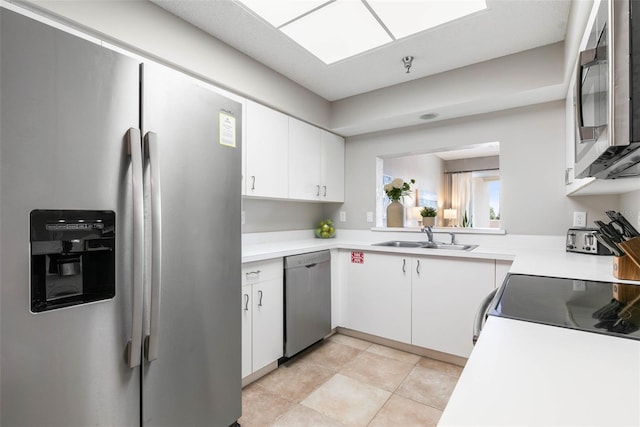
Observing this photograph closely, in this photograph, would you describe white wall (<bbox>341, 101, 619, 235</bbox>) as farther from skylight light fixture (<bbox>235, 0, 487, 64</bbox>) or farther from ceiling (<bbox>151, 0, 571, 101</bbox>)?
skylight light fixture (<bbox>235, 0, 487, 64</bbox>)

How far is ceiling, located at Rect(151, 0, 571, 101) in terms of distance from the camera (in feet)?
5.99

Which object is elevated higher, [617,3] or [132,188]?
[617,3]

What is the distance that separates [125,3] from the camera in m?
1.65

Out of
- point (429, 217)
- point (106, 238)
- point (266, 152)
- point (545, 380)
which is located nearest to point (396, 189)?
point (429, 217)

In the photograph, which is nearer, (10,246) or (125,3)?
(10,246)

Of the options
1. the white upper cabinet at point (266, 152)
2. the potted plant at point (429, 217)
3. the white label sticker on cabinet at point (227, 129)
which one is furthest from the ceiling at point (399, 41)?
the potted plant at point (429, 217)

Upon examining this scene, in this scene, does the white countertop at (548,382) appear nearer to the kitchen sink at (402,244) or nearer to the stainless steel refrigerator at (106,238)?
the stainless steel refrigerator at (106,238)

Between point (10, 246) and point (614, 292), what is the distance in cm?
188

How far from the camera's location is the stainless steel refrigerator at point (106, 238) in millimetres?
909

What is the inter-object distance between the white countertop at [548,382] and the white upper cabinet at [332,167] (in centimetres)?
256

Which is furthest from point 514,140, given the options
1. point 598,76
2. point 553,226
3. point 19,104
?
point 19,104

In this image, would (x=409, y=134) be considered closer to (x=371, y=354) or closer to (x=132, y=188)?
(x=371, y=354)

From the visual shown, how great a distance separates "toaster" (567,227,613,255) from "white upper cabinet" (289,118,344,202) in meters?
1.98

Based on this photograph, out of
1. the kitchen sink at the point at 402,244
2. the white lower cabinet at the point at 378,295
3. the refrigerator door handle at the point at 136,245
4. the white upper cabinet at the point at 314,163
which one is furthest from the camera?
the kitchen sink at the point at 402,244
